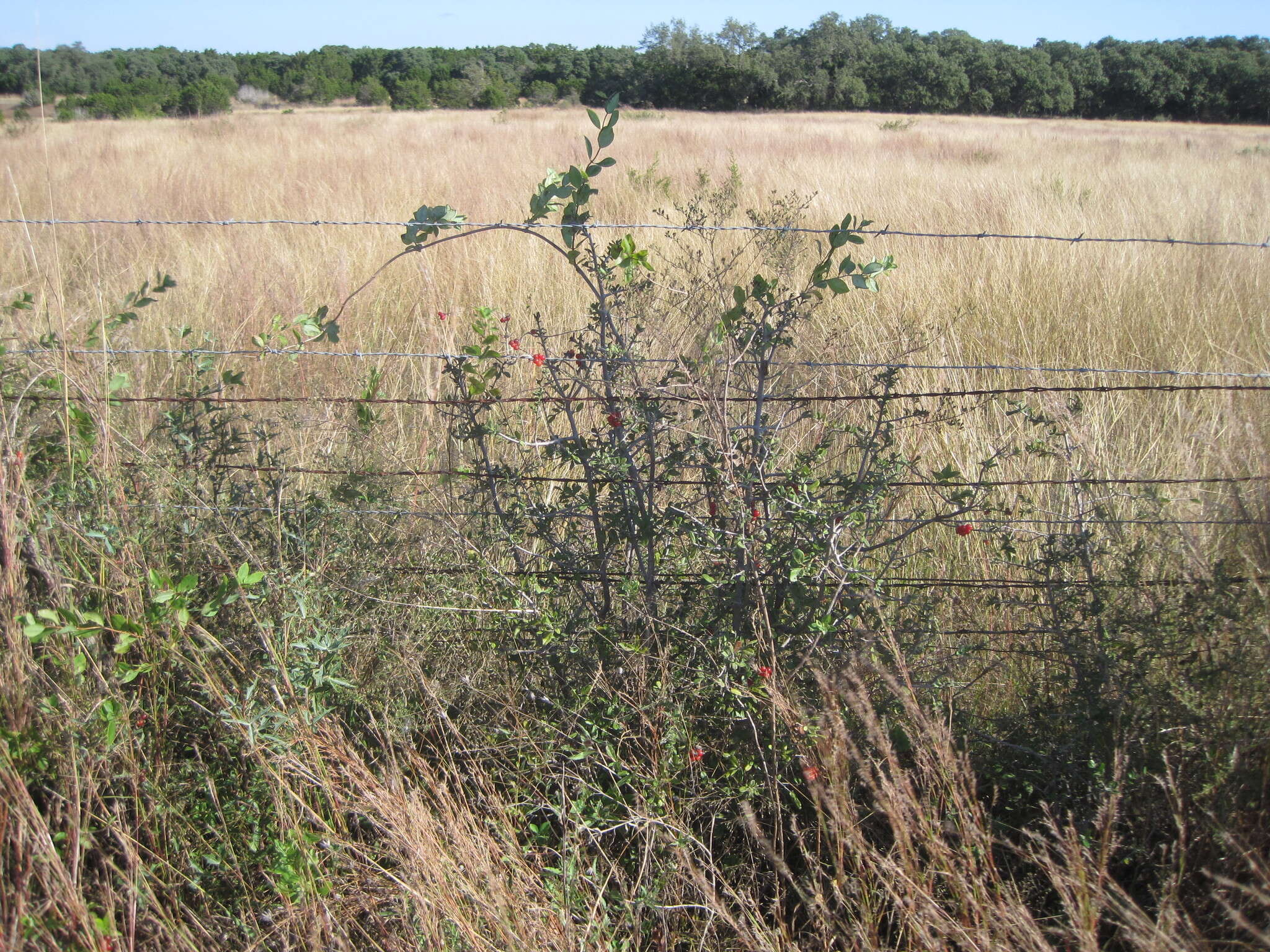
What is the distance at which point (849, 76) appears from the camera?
3625cm

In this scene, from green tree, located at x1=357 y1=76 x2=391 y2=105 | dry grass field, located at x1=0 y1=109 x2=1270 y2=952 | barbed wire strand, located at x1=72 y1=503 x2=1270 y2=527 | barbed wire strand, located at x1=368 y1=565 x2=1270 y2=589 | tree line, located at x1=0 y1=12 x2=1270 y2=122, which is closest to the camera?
dry grass field, located at x1=0 y1=109 x2=1270 y2=952

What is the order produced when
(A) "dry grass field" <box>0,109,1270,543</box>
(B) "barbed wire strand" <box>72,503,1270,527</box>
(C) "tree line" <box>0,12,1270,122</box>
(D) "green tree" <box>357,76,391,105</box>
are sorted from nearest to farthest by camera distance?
(B) "barbed wire strand" <box>72,503,1270,527</box>
(A) "dry grass field" <box>0,109,1270,543</box>
(D) "green tree" <box>357,76,391,105</box>
(C) "tree line" <box>0,12,1270,122</box>

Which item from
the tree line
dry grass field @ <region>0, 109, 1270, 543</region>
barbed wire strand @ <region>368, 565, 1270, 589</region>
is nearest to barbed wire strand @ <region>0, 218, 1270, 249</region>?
dry grass field @ <region>0, 109, 1270, 543</region>

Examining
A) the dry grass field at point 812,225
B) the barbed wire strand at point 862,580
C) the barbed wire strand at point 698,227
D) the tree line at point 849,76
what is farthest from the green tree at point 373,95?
the barbed wire strand at point 862,580

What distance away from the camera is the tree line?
3316 cm

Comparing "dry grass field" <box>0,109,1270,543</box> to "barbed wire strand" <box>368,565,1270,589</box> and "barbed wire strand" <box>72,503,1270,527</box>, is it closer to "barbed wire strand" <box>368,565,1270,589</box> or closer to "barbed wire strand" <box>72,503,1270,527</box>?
"barbed wire strand" <box>72,503,1270,527</box>

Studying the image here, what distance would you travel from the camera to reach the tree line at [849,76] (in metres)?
33.2

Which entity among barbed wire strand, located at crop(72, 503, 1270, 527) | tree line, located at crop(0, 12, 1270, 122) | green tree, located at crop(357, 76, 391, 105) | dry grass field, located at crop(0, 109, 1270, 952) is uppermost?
tree line, located at crop(0, 12, 1270, 122)

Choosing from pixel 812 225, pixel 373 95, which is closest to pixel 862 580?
pixel 812 225

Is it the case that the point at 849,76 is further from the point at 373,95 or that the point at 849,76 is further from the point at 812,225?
the point at 812,225

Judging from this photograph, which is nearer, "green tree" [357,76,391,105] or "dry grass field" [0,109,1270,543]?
"dry grass field" [0,109,1270,543]

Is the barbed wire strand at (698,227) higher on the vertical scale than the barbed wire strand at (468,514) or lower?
higher

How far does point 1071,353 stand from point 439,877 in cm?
394

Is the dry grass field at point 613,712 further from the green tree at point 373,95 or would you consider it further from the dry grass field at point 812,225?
the green tree at point 373,95
